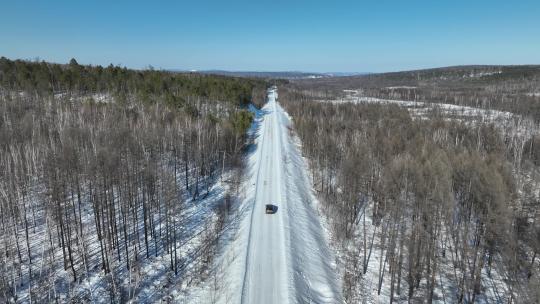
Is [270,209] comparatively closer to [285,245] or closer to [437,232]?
[285,245]

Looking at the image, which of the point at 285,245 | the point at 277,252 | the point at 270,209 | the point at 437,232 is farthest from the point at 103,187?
the point at 437,232

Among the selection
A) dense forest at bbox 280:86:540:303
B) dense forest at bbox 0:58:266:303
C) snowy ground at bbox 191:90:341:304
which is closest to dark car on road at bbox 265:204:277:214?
snowy ground at bbox 191:90:341:304

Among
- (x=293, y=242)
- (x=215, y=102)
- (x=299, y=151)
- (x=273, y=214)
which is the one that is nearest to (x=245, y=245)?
(x=293, y=242)

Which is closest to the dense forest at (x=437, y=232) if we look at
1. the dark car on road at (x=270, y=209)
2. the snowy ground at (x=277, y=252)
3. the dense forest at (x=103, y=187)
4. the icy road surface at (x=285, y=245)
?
the icy road surface at (x=285, y=245)

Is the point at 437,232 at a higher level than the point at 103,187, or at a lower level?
lower

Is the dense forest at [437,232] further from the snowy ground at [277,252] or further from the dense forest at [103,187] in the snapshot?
the dense forest at [103,187]

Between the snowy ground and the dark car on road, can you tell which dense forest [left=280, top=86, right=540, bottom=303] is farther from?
the dark car on road

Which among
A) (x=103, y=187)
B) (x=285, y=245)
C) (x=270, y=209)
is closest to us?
(x=285, y=245)
